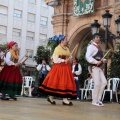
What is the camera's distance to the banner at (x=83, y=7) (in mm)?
19469

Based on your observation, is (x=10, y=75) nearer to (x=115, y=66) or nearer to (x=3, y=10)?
(x=115, y=66)

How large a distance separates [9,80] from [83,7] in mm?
9810

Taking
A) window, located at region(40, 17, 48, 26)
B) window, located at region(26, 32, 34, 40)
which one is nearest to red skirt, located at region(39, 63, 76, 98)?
window, located at region(26, 32, 34, 40)

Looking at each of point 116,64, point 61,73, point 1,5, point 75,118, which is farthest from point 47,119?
point 1,5

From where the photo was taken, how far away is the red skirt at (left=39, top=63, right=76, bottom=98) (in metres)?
9.41

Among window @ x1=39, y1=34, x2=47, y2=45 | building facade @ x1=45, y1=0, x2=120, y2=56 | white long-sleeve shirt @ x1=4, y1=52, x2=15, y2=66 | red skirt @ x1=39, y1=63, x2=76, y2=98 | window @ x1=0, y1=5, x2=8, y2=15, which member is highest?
window @ x1=0, y1=5, x2=8, y2=15

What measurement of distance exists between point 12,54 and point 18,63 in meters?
0.34

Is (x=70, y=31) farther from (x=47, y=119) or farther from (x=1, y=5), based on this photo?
(x=1, y=5)

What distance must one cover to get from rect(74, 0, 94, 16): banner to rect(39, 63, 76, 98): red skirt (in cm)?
1044

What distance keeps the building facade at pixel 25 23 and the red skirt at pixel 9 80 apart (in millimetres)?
33898

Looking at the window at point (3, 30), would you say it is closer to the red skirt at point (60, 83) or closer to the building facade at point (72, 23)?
the building facade at point (72, 23)

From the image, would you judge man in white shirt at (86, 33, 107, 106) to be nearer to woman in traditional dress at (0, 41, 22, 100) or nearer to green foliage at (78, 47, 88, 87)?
woman in traditional dress at (0, 41, 22, 100)

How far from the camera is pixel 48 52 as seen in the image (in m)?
20.6

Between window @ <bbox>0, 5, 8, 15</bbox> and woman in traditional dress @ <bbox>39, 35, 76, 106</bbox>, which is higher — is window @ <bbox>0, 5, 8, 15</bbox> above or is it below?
above
